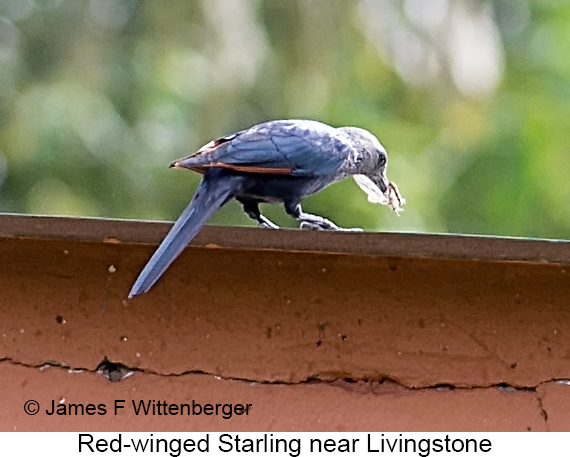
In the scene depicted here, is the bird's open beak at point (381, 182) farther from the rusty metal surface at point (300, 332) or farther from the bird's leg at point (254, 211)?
the rusty metal surface at point (300, 332)

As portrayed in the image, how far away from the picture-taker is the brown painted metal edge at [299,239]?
150 cm

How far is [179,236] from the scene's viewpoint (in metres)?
1.51

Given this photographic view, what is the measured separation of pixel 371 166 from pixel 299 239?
20.3 inches

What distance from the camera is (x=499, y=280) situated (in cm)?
170

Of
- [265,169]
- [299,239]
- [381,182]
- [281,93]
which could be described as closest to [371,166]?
[381,182]

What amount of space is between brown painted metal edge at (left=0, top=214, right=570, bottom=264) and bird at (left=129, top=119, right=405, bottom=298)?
4 centimetres

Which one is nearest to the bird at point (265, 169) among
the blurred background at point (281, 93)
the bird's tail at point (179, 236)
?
the bird's tail at point (179, 236)

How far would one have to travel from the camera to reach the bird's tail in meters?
1.50

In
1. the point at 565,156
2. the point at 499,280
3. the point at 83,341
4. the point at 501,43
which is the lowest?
the point at 83,341

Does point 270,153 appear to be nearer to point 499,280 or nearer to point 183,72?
point 499,280

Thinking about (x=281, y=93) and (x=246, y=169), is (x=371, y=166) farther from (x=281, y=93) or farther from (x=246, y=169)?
(x=281, y=93)

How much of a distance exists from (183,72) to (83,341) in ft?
11.9

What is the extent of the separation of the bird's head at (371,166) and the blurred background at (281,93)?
1934 mm
